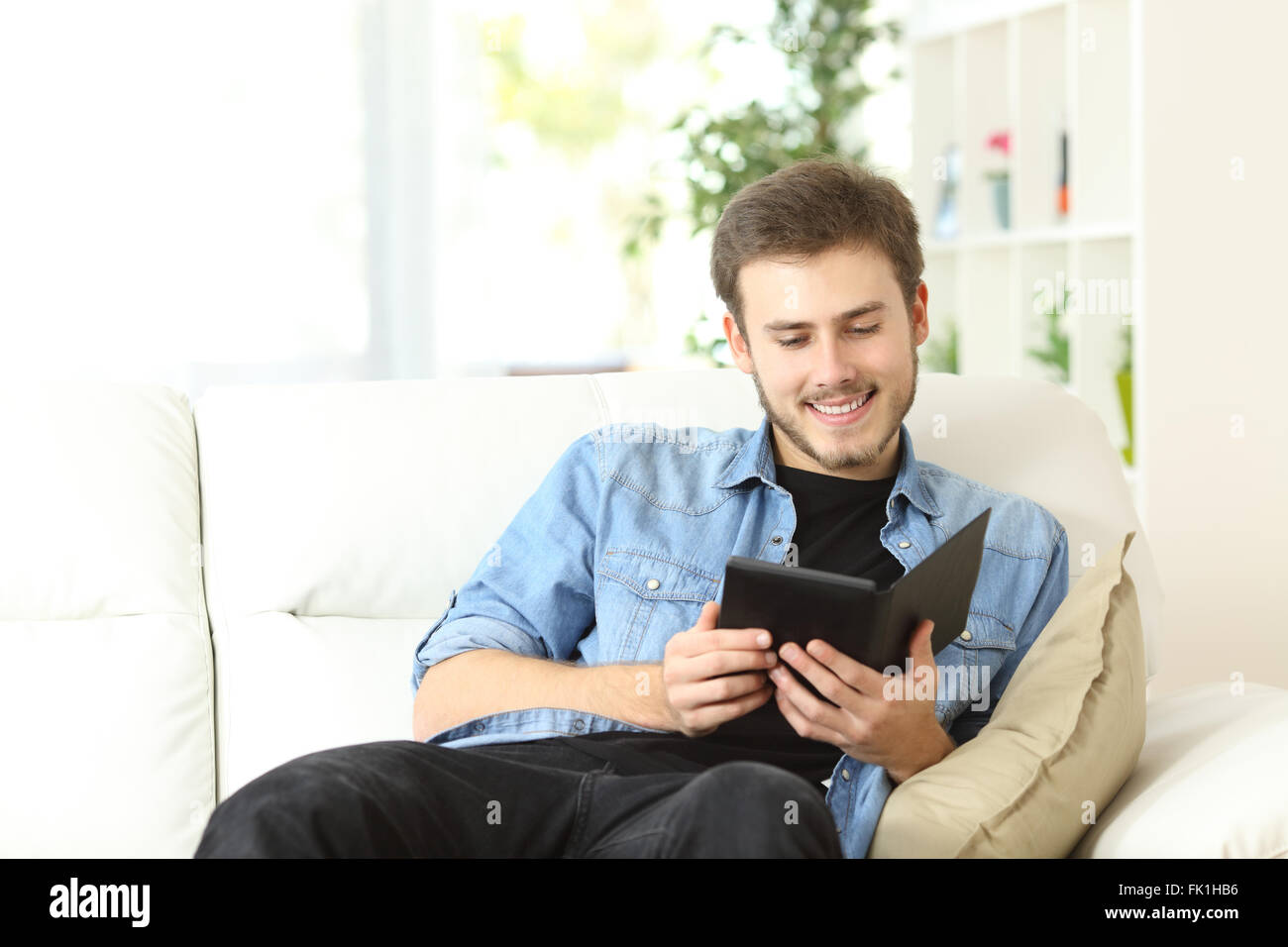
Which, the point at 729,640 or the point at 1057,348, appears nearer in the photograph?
the point at 729,640

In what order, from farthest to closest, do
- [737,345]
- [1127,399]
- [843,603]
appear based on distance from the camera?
[1127,399]
[737,345]
[843,603]

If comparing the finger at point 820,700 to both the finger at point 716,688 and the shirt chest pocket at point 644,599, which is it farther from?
the shirt chest pocket at point 644,599

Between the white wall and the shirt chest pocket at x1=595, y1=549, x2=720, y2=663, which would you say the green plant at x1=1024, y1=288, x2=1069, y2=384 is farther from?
the shirt chest pocket at x1=595, y1=549, x2=720, y2=663

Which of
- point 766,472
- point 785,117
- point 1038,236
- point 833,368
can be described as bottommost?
point 766,472

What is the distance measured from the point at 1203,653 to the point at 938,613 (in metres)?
1.52

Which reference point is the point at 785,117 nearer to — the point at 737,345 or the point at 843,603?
the point at 737,345

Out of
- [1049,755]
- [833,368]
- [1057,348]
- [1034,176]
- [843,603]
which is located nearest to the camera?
[843,603]

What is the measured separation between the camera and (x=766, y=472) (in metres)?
1.49

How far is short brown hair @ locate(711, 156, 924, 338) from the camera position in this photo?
1.41 metres

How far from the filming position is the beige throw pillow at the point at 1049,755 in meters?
1.13

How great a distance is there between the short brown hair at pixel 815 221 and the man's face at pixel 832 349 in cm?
2

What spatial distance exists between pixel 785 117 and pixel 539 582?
2.49m

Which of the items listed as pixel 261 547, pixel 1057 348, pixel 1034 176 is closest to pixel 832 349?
pixel 261 547

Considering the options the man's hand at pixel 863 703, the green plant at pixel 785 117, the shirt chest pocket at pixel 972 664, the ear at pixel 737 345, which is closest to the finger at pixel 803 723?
the man's hand at pixel 863 703
